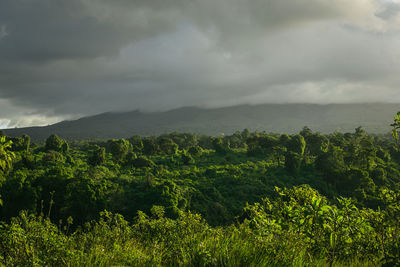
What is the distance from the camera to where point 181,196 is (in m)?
47.6

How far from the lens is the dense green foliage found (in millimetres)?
6266

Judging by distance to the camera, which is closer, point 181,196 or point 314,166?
point 181,196

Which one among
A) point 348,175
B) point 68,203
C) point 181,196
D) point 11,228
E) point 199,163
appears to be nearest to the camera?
point 11,228

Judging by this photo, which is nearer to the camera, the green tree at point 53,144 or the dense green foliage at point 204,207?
the dense green foliage at point 204,207

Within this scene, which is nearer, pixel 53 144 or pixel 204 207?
pixel 204 207

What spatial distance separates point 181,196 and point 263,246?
42.5 m

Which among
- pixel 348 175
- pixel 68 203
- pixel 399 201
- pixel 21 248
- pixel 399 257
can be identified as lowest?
pixel 348 175

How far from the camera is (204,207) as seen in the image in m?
48.5

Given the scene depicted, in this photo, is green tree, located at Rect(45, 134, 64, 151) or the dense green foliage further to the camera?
green tree, located at Rect(45, 134, 64, 151)

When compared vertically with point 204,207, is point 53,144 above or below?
above

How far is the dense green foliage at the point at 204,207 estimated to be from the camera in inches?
247

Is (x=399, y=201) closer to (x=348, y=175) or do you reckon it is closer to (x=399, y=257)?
(x=399, y=257)

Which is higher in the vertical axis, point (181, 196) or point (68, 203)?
point (68, 203)

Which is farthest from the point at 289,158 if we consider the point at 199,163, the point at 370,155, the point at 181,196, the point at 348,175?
the point at 181,196
